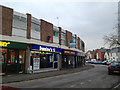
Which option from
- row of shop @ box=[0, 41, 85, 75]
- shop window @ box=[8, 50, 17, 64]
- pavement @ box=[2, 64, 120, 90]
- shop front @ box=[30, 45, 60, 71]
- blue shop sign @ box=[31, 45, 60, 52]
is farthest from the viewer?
shop front @ box=[30, 45, 60, 71]

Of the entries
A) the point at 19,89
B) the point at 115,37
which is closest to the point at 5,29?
the point at 19,89

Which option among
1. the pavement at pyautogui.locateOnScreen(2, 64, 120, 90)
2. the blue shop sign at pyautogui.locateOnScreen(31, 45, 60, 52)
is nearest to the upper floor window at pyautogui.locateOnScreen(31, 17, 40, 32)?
the blue shop sign at pyautogui.locateOnScreen(31, 45, 60, 52)

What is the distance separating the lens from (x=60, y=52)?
64.3ft

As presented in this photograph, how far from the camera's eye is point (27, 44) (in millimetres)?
14312

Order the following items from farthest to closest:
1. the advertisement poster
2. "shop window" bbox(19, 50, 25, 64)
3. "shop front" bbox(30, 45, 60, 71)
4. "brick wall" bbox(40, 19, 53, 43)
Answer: "brick wall" bbox(40, 19, 53, 43), the advertisement poster, "shop front" bbox(30, 45, 60, 71), "shop window" bbox(19, 50, 25, 64)

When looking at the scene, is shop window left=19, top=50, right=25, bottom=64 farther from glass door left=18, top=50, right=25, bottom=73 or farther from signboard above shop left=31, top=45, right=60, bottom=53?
signboard above shop left=31, top=45, right=60, bottom=53

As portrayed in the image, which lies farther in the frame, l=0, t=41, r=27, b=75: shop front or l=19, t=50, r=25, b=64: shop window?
l=19, t=50, r=25, b=64: shop window

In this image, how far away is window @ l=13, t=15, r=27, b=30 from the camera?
45.0ft

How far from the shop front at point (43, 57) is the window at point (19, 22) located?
2.67 meters

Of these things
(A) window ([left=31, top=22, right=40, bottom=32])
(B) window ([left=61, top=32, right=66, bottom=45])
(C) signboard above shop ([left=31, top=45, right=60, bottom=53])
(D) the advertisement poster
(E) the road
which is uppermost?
(A) window ([left=31, top=22, right=40, bottom=32])

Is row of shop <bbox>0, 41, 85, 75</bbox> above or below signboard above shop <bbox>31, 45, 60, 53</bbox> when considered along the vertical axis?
below

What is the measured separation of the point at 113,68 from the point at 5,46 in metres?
12.0

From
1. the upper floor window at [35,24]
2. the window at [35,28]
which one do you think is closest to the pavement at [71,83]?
the window at [35,28]

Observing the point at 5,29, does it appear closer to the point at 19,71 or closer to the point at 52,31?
the point at 19,71
